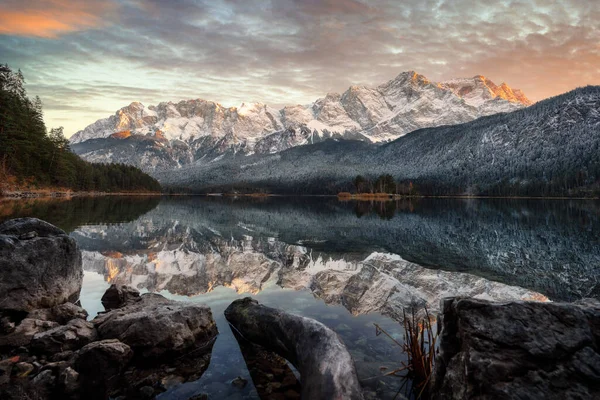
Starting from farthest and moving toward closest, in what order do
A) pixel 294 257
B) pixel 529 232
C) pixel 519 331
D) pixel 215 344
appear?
pixel 529 232 < pixel 294 257 < pixel 215 344 < pixel 519 331

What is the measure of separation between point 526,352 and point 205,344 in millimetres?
8710

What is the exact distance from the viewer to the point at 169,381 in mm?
8953

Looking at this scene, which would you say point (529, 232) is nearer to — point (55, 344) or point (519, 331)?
point (519, 331)

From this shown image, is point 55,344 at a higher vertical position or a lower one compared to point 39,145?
lower

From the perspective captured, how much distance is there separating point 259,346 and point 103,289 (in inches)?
383

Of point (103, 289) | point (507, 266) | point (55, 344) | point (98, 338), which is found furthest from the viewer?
point (507, 266)

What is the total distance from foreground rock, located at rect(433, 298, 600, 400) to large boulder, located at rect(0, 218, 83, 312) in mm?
13293

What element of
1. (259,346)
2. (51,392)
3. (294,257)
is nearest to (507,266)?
(294,257)

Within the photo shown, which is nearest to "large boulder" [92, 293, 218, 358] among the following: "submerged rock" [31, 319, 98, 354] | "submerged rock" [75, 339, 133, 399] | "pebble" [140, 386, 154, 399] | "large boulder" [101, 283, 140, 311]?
"submerged rock" [31, 319, 98, 354]

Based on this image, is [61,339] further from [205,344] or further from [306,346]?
[306,346]

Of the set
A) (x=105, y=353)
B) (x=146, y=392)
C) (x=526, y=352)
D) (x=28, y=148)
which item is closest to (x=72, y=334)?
(x=105, y=353)

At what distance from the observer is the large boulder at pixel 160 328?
9.99 meters

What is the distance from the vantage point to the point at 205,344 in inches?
437

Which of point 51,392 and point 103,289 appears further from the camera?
point 103,289
